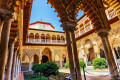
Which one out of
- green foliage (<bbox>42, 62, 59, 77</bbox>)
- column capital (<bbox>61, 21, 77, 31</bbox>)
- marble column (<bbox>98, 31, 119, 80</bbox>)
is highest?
column capital (<bbox>61, 21, 77, 31</bbox>)

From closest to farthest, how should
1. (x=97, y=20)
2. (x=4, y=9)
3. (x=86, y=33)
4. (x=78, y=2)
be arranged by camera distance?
(x=4, y=9)
(x=78, y=2)
(x=97, y=20)
(x=86, y=33)

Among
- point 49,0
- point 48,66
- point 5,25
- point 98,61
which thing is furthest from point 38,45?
point 5,25

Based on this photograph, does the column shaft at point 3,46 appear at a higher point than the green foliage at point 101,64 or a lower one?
higher

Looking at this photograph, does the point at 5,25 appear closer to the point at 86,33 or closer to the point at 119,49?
the point at 86,33

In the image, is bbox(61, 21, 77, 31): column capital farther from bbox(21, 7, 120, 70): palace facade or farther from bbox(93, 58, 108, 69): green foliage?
bbox(21, 7, 120, 70): palace facade

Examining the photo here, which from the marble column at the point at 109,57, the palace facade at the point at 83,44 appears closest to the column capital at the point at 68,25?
the marble column at the point at 109,57

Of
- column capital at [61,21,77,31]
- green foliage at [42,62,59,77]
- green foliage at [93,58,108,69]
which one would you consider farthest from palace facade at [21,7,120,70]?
column capital at [61,21,77,31]

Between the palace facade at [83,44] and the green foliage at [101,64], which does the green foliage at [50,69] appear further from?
the palace facade at [83,44]

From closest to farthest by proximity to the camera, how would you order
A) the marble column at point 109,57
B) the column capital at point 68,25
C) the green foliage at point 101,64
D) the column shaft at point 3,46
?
1. the column shaft at point 3,46
2. the column capital at point 68,25
3. the marble column at point 109,57
4. the green foliage at point 101,64

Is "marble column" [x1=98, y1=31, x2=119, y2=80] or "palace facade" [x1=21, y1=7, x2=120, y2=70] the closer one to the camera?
"marble column" [x1=98, y1=31, x2=119, y2=80]

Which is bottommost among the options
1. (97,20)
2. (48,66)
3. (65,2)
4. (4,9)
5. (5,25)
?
(48,66)

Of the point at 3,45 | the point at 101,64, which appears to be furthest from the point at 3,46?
the point at 101,64

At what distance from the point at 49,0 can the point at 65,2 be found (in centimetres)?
81

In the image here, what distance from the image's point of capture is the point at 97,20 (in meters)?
4.81
